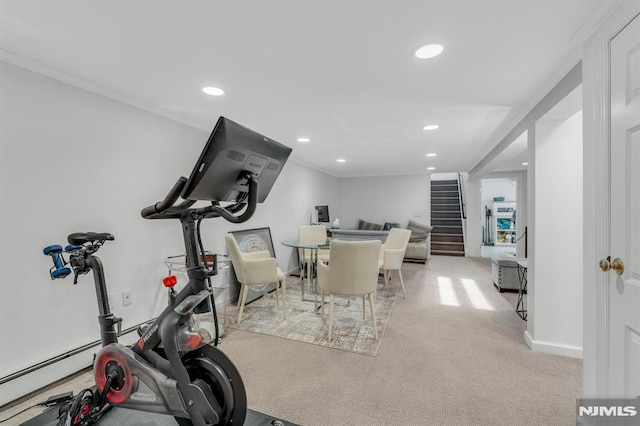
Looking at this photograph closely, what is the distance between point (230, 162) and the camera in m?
1.06

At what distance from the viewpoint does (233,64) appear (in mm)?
1769

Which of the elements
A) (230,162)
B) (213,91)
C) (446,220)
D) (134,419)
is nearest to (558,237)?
→ (230,162)

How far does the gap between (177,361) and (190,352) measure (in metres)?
0.11

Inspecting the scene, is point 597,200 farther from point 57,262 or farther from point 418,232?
point 418,232

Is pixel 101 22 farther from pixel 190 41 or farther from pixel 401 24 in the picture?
pixel 401 24

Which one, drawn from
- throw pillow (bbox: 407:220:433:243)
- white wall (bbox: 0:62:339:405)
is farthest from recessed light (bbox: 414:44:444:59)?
throw pillow (bbox: 407:220:433:243)

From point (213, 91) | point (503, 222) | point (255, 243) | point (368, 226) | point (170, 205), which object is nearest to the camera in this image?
point (170, 205)

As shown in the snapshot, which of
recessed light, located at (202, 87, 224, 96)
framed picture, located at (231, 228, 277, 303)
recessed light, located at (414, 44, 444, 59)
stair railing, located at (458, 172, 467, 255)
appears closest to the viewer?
recessed light, located at (414, 44, 444, 59)

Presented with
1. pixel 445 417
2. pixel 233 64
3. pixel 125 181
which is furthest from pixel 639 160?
pixel 125 181

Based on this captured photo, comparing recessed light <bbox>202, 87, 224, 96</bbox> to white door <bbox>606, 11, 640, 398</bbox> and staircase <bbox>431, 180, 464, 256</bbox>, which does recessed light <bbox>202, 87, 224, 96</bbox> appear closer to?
white door <bbox>606, 11, 640, 398</bbox>

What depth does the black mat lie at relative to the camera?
1.46 m

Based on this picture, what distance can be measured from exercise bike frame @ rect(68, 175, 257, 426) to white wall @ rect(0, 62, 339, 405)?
2.85 feet

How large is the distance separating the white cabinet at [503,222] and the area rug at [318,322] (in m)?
7.79

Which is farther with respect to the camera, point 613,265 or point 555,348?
point 555,348
